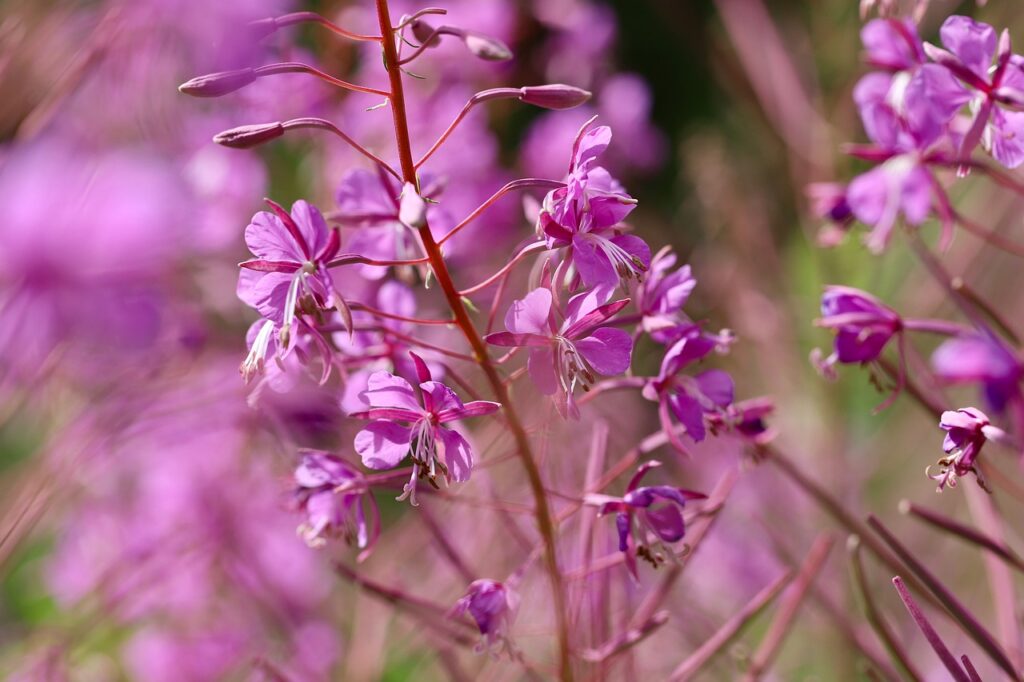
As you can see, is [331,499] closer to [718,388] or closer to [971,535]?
[718,388]

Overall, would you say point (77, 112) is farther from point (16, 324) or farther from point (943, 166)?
point (943, 166)

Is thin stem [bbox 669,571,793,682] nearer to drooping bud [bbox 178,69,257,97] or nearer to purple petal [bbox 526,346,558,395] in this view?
purple petal [bbox 526,346,558,395]

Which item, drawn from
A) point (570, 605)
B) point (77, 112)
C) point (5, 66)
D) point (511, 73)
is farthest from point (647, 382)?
point (511, 73)

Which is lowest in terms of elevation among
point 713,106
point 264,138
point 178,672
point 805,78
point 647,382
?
point 713,106

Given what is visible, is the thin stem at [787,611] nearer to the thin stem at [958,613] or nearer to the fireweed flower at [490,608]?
the thin stem at [958,613]

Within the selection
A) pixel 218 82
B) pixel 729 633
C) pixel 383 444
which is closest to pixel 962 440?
pixel 729 633
